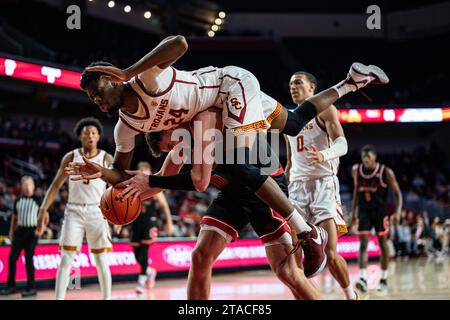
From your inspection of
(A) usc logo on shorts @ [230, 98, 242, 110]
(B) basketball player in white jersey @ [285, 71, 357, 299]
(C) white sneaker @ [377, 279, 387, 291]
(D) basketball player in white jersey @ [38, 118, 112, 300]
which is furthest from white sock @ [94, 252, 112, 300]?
(C) white sneaker @ [377, 279, 387, 291]

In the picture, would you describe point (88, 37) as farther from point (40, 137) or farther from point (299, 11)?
point (299, 11)

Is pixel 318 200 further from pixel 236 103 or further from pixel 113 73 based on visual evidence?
pixel 113 73

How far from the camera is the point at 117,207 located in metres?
4.53

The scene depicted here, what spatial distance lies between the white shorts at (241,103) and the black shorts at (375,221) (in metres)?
5.29

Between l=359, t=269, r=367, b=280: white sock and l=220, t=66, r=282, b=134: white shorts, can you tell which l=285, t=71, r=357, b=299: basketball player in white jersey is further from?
l=359, t=269, r=367, b=280: white sock

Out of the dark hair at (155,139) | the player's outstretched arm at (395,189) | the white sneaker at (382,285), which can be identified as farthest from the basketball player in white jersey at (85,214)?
the player's outstretched arm at (395,189)

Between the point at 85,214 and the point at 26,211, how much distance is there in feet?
9.63

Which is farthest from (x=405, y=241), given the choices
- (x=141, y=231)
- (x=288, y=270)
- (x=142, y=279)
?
(x=288, y=270)

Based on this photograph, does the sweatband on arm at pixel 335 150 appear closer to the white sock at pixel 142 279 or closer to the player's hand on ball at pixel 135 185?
the player's hand on ball at pixel 135 185

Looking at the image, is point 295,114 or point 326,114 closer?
point 295,114

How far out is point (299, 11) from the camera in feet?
94.4

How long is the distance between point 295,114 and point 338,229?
1640 millimetres

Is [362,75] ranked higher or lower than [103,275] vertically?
higher
